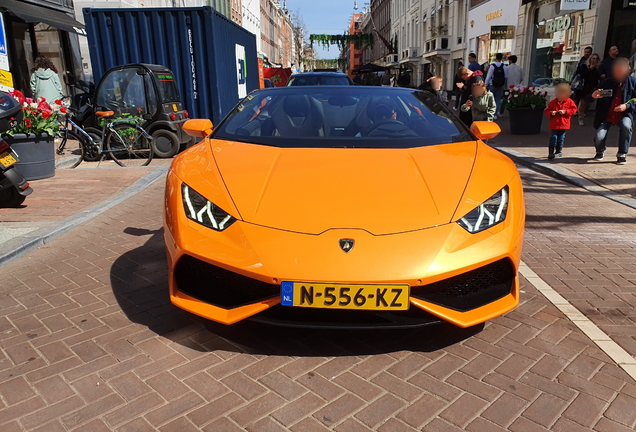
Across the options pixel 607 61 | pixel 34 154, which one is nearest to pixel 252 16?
pixel 607 61

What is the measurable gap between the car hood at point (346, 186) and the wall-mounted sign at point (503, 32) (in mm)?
21092

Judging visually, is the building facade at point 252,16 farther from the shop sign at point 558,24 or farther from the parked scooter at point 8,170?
the parked scooter at point 8,170

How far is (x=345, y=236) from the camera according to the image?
2.35 metres

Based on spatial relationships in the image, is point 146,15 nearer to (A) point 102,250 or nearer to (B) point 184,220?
(A) point 102,250

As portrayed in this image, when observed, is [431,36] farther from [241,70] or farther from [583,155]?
[583,155]

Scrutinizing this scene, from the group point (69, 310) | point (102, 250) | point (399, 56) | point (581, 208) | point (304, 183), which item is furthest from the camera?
point (399, 56)

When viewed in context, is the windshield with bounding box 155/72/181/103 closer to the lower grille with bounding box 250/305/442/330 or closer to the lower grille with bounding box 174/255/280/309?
the lower grille with bounding box 174/255/280/309

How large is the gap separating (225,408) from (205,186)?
3.76 ft

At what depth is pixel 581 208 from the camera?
566cm

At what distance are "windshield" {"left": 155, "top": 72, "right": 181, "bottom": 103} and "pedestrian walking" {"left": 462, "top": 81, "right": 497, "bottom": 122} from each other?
554 centimetres

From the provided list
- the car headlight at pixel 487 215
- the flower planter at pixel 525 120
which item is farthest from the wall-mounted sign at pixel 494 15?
the car headlight at pixel 487 215

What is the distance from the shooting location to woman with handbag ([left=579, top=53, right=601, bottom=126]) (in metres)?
13.2

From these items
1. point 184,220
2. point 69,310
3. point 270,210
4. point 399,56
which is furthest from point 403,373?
point 399,56

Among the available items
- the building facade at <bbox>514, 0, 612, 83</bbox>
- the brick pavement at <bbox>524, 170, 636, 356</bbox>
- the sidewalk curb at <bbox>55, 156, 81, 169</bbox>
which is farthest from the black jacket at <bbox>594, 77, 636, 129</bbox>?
the building facade at <bbox>514, 0, 612, 83</bbox>
